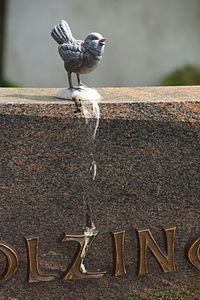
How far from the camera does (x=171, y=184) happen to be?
3.53 m

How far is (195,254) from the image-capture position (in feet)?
11.8

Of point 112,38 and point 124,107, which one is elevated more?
point 112,38

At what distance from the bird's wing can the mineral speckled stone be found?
264mm

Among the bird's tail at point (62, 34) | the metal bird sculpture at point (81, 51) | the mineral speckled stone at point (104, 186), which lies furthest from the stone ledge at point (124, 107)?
the bird's tail at point (62, 34)

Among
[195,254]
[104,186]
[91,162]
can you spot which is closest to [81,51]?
[91,162]

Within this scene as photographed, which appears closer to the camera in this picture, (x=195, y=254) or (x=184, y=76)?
(x=195, y=254)

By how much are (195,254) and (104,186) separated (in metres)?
0.70

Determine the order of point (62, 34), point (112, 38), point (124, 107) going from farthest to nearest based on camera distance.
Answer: point (112, 38) < point (62, 34) < point (124, 107)

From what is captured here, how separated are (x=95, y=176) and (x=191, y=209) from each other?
62 centimetres

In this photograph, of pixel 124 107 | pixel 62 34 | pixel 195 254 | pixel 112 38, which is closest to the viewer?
pixel 124 107

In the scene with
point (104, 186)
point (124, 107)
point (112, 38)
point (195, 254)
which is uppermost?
point (112, 38)

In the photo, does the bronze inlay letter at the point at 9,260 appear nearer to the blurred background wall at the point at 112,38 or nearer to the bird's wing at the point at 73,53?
Answer: the bird's wing at the point at 73,53

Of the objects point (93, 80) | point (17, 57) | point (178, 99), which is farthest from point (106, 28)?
point (178, 99)

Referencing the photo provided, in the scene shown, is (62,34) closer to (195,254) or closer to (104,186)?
(104,186)
